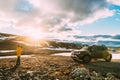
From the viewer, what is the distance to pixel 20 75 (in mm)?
18547

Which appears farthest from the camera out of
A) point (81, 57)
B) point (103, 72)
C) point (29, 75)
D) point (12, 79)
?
Answer: point (81, 57)

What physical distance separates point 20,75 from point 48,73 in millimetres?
2336

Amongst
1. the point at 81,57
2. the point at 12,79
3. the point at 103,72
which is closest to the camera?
the point at 12,79

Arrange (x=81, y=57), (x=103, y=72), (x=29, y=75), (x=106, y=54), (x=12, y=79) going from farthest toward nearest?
(x=106, y=54)
(x=81, y=57)
(x=103, y=72)
(x=29, y=75)
(x=12, y=79)

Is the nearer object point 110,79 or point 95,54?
point 110,79

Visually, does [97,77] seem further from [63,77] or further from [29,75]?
[29,75]

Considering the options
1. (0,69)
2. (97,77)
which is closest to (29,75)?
(0,69)

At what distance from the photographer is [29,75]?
18.4 meters

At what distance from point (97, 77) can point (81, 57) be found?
7.96 m

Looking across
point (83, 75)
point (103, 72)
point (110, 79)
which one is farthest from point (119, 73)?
point (83, 75)

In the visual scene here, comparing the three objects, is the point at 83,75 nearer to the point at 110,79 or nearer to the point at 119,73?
the point at 110,79

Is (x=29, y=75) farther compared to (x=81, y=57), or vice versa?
(x=81, y=57)

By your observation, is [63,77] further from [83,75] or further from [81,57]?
[81,57]

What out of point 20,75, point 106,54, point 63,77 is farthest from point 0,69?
point 106,54
